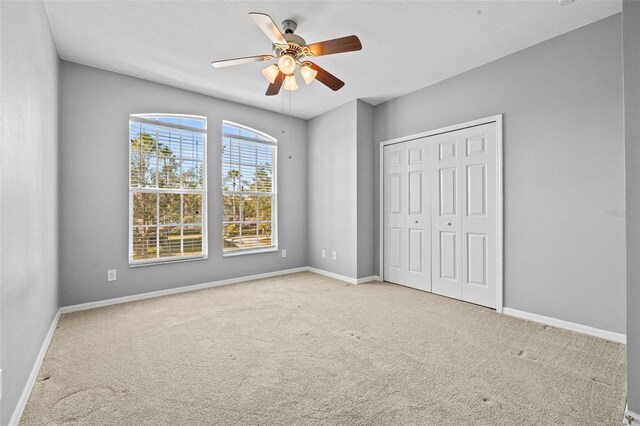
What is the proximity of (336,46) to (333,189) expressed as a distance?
2830mm

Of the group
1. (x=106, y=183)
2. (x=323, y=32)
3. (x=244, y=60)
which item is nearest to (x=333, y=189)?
(x=323, y=32)

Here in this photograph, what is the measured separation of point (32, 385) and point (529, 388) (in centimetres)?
315

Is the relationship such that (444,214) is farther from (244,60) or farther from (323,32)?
(244,60)

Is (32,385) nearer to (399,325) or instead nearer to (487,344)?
(399,325)

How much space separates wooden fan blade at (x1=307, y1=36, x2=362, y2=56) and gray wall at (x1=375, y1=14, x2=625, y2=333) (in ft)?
6.49

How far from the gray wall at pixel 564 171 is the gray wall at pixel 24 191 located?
4023 mm

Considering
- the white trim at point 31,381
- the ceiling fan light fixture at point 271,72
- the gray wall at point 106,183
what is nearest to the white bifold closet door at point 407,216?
the ceiling fan light fixture at point 271,72

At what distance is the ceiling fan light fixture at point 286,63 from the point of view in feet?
8.50

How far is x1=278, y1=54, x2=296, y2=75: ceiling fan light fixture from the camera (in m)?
2.59

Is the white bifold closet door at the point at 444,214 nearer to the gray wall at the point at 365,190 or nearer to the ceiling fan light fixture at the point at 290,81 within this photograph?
the gray wall at the point at 365,190

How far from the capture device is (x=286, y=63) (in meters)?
2.62

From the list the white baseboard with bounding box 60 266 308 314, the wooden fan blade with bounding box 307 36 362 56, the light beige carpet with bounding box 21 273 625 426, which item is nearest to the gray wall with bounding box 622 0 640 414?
the light beige carpet with bounding box 21 273 625 426

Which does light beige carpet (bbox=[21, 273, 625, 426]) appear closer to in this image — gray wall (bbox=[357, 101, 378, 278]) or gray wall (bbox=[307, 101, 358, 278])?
gray wall (bbox=[357, 101, 378, 278])

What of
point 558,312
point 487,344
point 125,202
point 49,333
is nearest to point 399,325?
point 487,344
